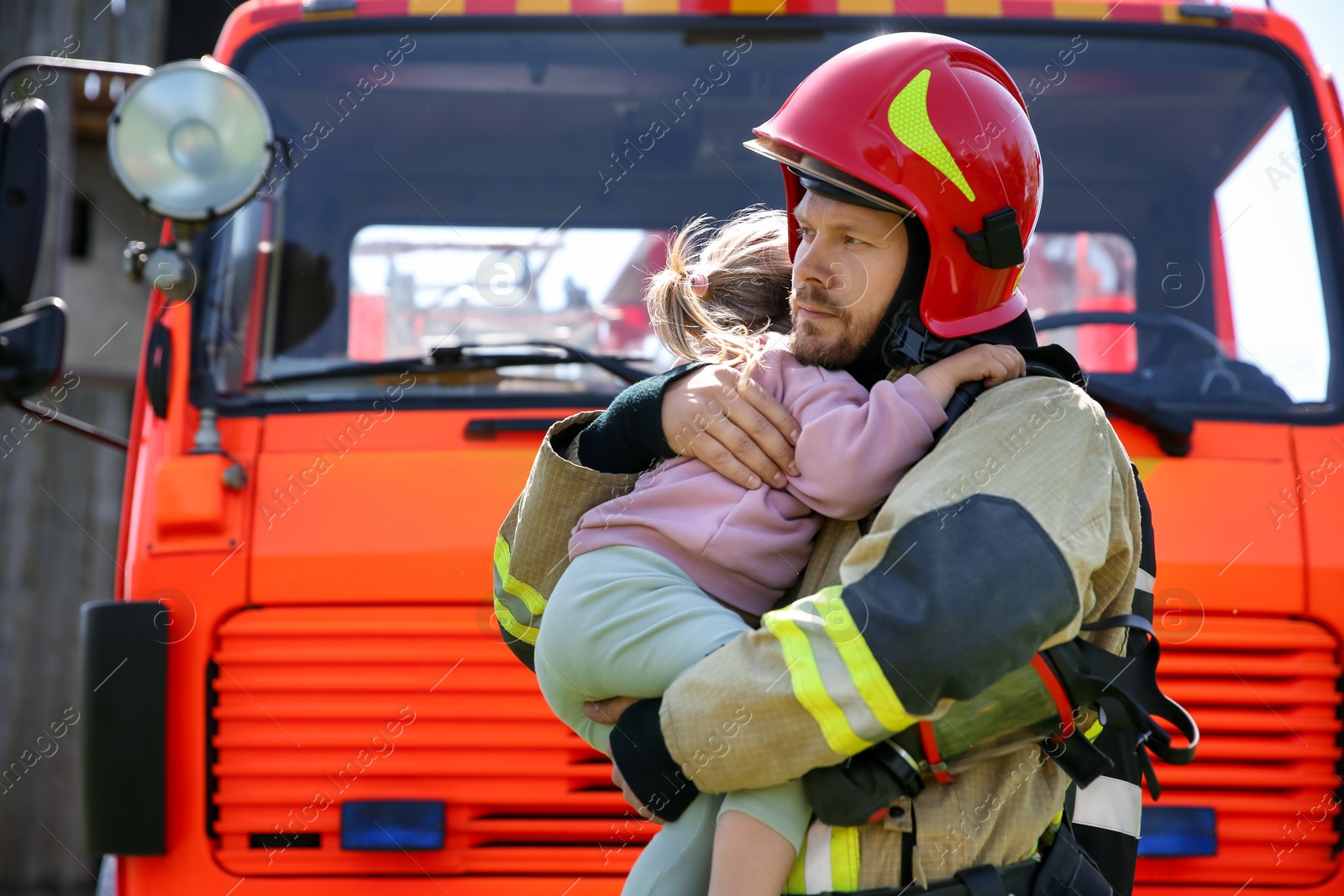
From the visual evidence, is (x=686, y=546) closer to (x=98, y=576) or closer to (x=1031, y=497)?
(x=1031, y=497)

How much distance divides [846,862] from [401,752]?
1268mm

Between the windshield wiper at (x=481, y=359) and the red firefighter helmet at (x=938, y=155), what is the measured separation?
1.15 meters

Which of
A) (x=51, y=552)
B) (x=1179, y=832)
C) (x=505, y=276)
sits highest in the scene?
(x=51, y=552)

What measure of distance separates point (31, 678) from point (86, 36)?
3487mm

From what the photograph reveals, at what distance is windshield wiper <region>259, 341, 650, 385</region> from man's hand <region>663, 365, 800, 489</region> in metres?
1.11

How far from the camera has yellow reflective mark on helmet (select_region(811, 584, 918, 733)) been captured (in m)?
1.46

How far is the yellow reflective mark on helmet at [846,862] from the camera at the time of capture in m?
1.63

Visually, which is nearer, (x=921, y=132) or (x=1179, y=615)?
(x=921, y=132)

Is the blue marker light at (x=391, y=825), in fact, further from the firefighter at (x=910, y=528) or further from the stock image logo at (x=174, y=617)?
the firefighter at (x=910, y=528)

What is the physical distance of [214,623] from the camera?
2701 mm

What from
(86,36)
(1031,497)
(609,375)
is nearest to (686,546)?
(1031,497)

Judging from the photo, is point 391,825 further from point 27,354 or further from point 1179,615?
point 1179,615

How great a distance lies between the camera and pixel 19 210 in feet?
9.04

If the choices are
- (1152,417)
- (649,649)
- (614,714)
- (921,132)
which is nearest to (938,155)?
(921,132)
